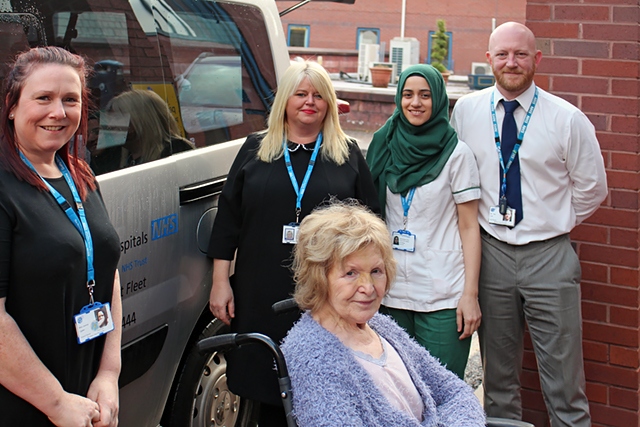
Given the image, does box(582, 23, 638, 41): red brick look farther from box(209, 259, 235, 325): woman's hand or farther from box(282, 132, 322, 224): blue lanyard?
box(209, 259, 235, 325): woman's hand

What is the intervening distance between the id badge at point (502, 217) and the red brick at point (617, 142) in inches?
29.2

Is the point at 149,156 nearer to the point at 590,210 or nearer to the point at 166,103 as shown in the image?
the point at 166,103

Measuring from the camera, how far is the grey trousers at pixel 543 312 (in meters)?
3.84

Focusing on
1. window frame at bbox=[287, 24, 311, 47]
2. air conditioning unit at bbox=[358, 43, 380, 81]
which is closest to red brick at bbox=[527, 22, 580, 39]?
air conditioning unit at bbox=[358, 43, 380, 81]

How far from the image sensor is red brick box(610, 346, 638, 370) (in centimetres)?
428

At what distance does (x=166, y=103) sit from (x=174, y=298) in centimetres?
84

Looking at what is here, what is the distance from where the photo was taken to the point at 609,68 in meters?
4.12

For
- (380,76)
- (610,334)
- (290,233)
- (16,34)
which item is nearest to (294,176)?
(290,233)

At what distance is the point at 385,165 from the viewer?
3791 millimetres

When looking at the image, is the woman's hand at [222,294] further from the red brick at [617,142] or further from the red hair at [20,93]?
the red brick at [617,142]

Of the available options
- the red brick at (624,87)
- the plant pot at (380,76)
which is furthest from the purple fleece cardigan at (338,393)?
the plant pot at (380,76)

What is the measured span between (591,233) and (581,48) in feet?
3.01

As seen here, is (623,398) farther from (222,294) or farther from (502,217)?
(222,294)

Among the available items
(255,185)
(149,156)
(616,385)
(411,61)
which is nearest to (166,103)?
(149,156)
